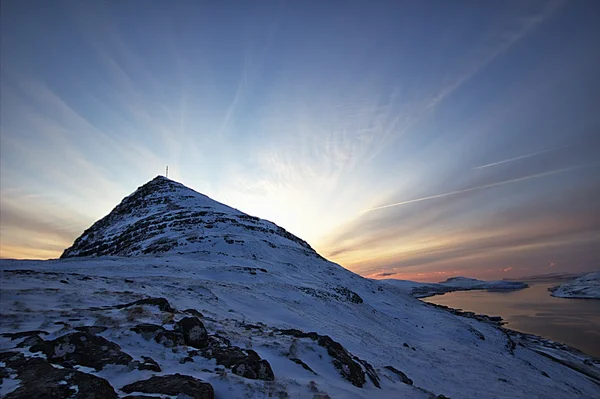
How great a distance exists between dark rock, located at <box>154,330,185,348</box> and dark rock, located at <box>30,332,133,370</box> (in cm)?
109

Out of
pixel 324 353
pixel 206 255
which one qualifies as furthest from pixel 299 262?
pixel 324 353

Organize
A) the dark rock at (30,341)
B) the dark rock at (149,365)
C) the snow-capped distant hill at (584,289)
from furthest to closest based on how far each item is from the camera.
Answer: the snow-capped distant hill at (584,289) → the dark rock at (30,341) → the dark rock at (149,365)

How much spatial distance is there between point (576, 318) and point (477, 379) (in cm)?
6086

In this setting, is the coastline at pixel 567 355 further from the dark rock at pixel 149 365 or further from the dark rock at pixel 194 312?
the dark rock at pixel 149 365

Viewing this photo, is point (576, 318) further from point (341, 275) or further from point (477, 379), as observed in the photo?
point (477, 379)

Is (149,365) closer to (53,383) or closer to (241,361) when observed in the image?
(53,383)

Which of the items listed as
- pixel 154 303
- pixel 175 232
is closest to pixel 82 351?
pixel 154 303

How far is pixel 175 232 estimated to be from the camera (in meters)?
39.8

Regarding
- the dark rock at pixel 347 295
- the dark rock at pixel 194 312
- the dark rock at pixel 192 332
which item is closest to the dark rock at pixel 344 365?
the dark rock at pixel 192 332

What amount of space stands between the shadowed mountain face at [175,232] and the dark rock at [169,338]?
24.7 meters

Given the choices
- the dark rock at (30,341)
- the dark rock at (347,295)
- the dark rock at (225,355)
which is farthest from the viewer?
the dark rock at (347,295)

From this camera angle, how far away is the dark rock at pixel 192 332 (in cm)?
918

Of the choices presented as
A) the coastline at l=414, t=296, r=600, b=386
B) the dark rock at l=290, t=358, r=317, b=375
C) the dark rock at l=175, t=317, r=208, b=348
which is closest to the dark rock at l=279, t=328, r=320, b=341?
the dark rock at l=290, t=358, r=317, b=375

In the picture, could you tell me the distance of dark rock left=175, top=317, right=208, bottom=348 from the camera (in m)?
9.18
